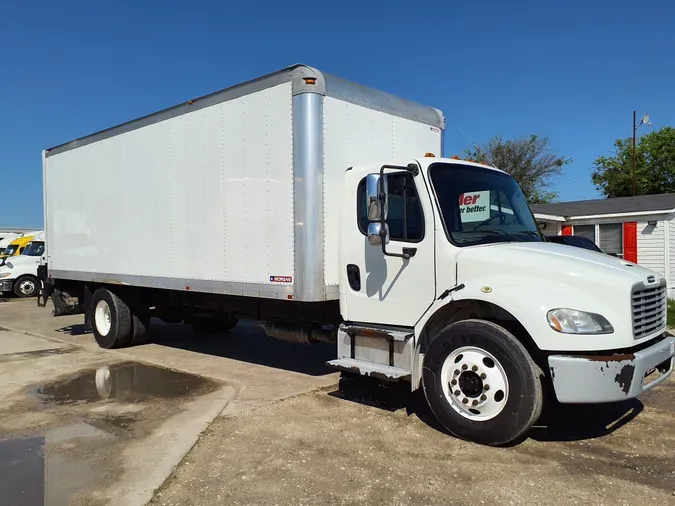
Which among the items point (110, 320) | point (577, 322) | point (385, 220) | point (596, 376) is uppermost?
point (385, 220)

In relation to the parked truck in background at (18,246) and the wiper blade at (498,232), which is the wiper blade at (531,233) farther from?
the parked truck in background at (18,246)

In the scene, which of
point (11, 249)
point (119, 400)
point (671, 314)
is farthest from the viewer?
point (11, 249)

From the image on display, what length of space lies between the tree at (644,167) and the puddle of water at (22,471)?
4098 cm

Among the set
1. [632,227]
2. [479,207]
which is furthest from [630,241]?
[479,207]

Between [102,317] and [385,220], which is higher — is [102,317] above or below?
below

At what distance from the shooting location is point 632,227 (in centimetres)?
1786

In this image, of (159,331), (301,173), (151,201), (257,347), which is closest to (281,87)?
(301,173)

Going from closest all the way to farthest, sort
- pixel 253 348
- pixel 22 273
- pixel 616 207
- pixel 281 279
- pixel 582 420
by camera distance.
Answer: pixel 582 420
pixel 281 279
pixel 253 348
pixel 616 207
pixel 22 273

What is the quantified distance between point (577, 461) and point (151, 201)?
6.15m

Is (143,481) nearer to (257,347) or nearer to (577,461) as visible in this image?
(577,461)

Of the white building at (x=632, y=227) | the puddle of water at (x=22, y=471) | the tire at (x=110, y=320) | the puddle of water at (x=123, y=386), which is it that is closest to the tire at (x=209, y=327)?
the tire at (x=110, y=320)

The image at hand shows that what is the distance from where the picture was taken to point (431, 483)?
393cm

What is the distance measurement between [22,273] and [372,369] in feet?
64.8

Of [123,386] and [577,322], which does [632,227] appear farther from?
[123,386]
